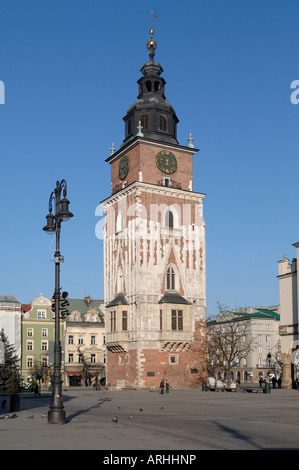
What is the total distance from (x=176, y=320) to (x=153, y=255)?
276 inches

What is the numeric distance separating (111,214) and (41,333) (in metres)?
34.5

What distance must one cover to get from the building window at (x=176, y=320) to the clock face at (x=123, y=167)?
1602 cm

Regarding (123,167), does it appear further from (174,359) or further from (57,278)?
(57,278)

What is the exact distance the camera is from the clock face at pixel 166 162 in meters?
63.0

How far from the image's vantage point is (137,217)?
59.7m

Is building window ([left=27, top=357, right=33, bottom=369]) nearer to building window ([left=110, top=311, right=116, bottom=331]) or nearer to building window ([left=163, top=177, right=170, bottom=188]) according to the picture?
building window ([left=110, top=311, right=116, bottom=331])

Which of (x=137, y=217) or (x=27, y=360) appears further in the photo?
(x=27, y=360)

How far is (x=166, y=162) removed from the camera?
2502 inches

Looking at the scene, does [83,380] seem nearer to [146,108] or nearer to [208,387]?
[208,387]

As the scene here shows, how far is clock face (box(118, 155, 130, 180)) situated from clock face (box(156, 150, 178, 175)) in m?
3.53

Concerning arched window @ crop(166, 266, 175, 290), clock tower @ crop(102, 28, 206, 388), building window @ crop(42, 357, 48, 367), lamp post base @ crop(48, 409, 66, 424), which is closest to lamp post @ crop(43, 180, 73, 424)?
lamp post base @ crop(48, 409, 66, 424)

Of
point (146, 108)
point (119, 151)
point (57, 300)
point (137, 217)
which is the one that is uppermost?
point (146, 108)
